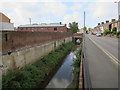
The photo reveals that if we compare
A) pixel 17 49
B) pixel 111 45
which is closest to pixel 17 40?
pixel 17 49

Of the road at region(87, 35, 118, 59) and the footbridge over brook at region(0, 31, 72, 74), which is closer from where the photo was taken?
the footbridge over brook at region(0, 31, 72, 74)

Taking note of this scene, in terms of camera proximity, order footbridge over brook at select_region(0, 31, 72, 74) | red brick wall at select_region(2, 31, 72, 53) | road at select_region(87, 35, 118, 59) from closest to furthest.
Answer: footbridge over brook at select_region(0, 31, 72, 74) → red brick wall at select_region(2, 31, 72, 53) → road at select_region(87, 35, 118, 59)

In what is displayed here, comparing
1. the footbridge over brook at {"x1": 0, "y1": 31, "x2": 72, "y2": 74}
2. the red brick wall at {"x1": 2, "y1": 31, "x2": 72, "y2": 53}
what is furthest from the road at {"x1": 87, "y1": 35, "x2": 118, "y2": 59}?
the red brick wall at {"x1": 2, "y1": 31, "x2": 72, "y2": 53}

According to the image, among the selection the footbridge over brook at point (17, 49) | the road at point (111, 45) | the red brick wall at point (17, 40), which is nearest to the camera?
the footbridge over brook at point (17, 49)

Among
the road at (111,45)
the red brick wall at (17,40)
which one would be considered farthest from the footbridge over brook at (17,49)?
the road at (111,45)

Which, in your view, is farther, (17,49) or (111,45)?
(111,45)

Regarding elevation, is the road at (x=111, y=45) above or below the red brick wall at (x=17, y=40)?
below

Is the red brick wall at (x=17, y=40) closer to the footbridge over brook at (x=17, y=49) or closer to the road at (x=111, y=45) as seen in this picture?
the footbridge over brook at (x=17, y=49)

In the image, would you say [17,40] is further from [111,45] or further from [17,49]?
[111,45]

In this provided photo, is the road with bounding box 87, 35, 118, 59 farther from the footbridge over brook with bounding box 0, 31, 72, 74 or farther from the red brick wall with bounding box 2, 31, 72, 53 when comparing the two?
the red brick wall with bounding box 2, 31, 72, 53

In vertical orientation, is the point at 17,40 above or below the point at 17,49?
above

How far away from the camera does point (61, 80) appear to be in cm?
836

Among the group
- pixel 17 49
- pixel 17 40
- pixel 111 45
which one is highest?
pixel 17 40

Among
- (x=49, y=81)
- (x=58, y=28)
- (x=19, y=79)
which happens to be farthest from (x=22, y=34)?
(x=58, y=28)
